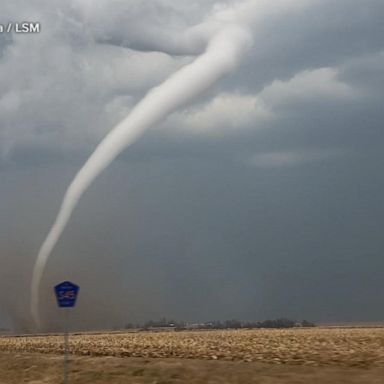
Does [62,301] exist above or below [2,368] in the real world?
above

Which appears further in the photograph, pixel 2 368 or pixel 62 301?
pixel 2 368

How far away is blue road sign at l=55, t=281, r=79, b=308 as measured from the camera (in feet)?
79.9

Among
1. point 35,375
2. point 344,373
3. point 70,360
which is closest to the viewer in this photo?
point 344,373

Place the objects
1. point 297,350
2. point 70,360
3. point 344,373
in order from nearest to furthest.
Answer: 1. point 344,373
2. point 70,360
3. point 297,350

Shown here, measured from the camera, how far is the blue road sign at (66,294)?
24359mm

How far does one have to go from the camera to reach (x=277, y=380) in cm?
2594

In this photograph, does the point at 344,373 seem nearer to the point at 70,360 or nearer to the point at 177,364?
the point at 177,364

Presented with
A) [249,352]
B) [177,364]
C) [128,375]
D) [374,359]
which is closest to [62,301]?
[128,375]

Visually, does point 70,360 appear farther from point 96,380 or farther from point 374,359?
point 374,359

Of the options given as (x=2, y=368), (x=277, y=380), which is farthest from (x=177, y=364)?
(x=2, y=368)

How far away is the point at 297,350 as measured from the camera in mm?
44031

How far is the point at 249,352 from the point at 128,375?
619 inches

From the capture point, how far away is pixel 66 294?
80.0ft

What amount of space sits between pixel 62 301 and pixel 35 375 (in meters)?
12.3
